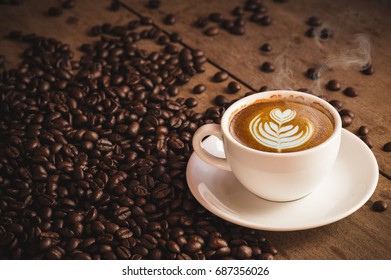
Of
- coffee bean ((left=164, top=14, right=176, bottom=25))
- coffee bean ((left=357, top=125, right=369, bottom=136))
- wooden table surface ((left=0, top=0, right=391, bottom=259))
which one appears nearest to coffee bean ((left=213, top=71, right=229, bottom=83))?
wooden table surface ((left=0, top=0, right=391, bottom=259))

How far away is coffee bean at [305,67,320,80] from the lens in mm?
2215

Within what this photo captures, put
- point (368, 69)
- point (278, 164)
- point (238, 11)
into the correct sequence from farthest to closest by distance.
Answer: point (238, 11) < point (368, 69) < point (278, 164)

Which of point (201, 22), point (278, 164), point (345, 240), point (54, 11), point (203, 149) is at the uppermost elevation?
point (278, 164)

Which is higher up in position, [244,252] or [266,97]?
[266,97]

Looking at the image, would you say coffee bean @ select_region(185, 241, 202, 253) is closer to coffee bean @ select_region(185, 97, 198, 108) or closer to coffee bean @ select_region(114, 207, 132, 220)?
coffee bean @ select_region(114, 207, 132, 220)

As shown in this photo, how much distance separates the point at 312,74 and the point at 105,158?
3.04 feet

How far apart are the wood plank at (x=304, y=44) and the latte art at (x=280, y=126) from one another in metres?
0.41

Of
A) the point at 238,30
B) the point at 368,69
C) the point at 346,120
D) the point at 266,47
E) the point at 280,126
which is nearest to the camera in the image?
the point at 280,126

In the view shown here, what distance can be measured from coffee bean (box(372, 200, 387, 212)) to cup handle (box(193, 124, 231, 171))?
44 centimetres

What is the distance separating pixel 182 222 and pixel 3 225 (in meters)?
0.53

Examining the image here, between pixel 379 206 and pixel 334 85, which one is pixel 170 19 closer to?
pixel 334 85

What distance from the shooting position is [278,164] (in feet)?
4.66

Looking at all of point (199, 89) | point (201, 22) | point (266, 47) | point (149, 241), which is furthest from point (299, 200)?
point (201, 22)

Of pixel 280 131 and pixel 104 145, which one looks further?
pixel 104 145
